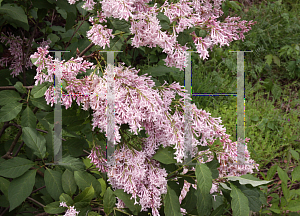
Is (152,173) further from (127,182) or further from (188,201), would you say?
(188,201)

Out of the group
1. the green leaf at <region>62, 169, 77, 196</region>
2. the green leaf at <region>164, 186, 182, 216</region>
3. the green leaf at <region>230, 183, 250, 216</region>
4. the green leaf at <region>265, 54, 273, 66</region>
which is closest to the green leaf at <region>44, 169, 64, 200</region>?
the green leaf at <region>62, 169, 77, 196</region>

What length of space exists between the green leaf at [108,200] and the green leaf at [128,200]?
22 millimetres

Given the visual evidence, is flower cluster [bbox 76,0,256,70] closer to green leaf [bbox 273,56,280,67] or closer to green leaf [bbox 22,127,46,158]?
green leaf [bbox 22,127,46,158]

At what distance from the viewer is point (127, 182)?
2.98 ft

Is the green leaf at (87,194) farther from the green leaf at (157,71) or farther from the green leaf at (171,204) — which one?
the green leaf at (157,71)

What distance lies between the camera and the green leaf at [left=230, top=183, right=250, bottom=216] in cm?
92

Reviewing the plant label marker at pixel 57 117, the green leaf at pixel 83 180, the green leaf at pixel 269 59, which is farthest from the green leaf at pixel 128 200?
the green leaf at pixel 269 59

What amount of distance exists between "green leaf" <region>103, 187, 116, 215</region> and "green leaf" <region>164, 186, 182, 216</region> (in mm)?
177

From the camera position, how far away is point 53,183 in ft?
3.31

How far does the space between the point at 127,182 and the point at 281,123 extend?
230cm

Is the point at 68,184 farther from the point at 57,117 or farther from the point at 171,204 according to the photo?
the point at 171,204

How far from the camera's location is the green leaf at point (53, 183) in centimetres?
99

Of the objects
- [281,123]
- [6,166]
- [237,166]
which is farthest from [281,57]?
[6,166]

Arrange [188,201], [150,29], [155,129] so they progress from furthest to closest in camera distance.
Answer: [188,201] < [155,129] < [150,29]
